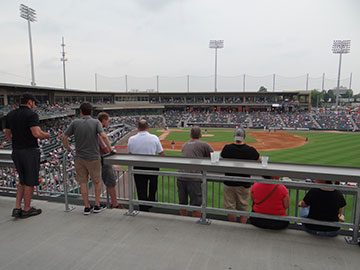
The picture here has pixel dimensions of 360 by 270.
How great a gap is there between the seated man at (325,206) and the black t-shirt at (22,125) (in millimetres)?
4328

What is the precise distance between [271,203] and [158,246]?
168cm

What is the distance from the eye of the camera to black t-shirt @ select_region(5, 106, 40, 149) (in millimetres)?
3908

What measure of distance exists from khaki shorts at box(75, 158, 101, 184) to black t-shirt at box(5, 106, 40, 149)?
0.84 meters

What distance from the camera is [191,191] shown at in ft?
14.4

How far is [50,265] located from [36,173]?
5.97 ft

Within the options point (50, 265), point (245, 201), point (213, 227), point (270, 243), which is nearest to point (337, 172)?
point (270, 243)

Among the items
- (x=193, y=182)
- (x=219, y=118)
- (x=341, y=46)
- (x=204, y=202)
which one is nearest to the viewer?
(x=204, y=202)

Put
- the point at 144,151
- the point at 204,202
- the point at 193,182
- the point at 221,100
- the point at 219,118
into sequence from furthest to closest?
the point at 221,100 → the point at 219,118 → the point at 144,151 → the point at 193,182 → the point at 204,202

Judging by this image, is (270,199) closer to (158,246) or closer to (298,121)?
(158,246)

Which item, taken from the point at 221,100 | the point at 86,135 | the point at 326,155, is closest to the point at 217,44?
the point at 221,100

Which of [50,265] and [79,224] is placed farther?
[79,224]

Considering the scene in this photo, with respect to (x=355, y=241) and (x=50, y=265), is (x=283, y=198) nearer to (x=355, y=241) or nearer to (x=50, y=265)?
(x=355, y=241)

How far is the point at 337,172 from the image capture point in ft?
9.95

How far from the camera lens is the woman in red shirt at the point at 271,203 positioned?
3447mm
